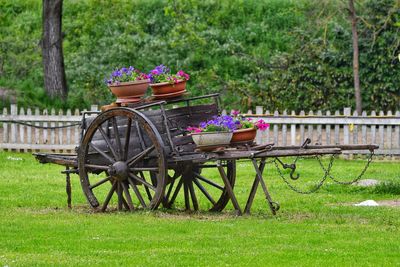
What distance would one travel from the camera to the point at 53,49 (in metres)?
32.1

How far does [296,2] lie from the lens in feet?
125

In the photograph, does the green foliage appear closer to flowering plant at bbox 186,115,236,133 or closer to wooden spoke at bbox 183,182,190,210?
wooden spoke at bbox 183,182,190,210

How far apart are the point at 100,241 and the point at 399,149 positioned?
16.4 metres

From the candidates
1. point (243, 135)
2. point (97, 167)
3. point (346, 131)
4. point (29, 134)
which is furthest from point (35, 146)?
point (243, 135)

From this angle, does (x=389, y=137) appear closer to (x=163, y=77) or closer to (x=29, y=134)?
(x=29, y=134)

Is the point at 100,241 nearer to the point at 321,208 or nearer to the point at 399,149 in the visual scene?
the point at 321,208

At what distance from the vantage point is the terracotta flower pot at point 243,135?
14836mm

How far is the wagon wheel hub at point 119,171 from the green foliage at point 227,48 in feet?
51.1

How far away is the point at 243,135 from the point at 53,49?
713 inches

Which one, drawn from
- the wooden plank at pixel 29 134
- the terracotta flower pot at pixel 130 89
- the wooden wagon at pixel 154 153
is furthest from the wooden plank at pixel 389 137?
the terracotta flower pot at pixel 130 89

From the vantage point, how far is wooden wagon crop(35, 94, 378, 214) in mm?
14844

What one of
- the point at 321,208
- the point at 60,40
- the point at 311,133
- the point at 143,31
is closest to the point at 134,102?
the point at 321,208

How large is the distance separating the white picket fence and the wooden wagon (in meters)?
11.1

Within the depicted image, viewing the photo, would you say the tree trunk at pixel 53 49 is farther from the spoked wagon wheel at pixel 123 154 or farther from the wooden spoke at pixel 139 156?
the wooden spoke at pixel 139 156
